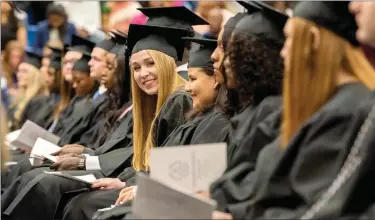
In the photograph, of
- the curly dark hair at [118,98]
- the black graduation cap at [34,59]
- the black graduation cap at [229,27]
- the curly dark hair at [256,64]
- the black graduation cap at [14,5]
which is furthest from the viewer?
the black graduation cap at [14,5]

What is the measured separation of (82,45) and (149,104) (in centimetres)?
273

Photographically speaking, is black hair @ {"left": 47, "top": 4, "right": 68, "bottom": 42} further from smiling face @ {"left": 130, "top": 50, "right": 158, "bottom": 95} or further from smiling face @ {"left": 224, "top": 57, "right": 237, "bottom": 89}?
smiling face @ {"left": 224, "top": 57, "right": 237, "bottom": 89}

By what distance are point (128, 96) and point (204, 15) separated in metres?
1.77

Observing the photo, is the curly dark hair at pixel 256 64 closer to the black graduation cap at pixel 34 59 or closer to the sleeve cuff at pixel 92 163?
the sleeve cuff at pixel 92 163

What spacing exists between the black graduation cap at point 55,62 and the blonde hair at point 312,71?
5.94 m

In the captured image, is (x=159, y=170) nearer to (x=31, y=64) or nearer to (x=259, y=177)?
(x=259, y=177)

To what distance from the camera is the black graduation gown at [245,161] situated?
10.9ft

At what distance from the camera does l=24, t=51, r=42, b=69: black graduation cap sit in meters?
9.68

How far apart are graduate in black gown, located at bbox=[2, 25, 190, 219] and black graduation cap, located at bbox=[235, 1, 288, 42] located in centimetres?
156

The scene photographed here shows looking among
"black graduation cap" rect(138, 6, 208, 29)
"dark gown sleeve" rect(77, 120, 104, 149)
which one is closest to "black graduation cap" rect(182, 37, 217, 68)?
"black graduation cap" rect(138, 6, 208, 29)

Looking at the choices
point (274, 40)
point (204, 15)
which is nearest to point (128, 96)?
point (204, 15)

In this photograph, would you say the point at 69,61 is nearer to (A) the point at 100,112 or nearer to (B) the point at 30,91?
(A) the point at 100,112

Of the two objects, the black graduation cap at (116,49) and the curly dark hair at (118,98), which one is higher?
the black graduation cap at (116,49)

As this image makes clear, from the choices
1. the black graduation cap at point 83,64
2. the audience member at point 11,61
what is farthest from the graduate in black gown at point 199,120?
the audience member at point 11,61
